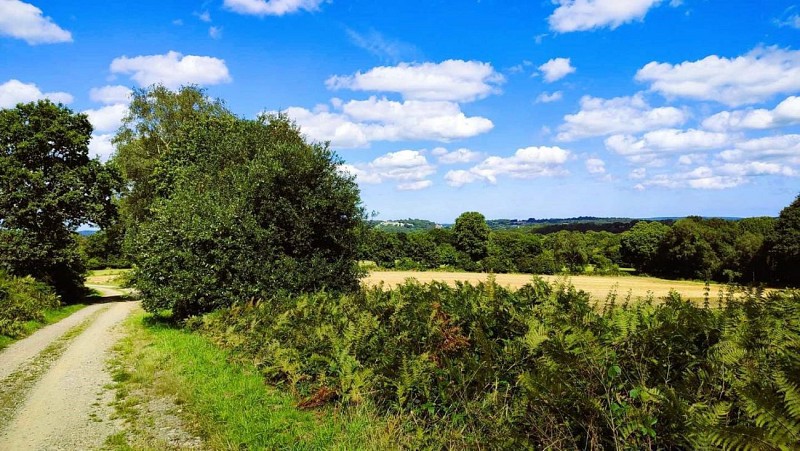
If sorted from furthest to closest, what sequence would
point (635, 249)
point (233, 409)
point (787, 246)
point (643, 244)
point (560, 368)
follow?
point (635, 249)
point (643, 244)
point (787, 246)
point (233, 409)
point (560, 368)

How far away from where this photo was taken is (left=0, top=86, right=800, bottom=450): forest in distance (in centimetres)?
465

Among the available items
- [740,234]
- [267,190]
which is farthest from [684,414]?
[740,234]

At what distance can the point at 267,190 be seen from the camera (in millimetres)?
18859

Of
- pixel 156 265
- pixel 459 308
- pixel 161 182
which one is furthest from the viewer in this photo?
pixel 161 182

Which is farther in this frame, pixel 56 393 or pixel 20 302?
pixel 20 302

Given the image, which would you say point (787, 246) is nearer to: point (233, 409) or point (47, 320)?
point (233, 409)

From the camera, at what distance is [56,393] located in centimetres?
980

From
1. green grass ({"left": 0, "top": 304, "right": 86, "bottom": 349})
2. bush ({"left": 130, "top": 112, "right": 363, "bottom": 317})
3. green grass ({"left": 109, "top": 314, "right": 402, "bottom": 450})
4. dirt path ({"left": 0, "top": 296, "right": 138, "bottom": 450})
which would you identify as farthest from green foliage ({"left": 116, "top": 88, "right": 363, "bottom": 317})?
green grass ({"left": 109, "top": 314, "right": 402, "bottom": 450})

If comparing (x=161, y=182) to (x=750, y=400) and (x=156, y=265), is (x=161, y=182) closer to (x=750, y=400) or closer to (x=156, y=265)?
(x=156, y=265)

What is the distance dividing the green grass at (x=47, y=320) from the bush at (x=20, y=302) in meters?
0.23

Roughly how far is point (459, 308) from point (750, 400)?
5.67 metres

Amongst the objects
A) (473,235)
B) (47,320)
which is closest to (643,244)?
(473,235)

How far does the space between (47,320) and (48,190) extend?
36.5 ft

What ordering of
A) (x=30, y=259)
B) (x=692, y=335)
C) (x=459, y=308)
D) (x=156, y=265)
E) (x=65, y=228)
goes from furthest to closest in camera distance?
(x=65, y=228) < (x=30, y=259) < (x=156, y=265) < (x=459, y=308) < (x=692, y=335)
